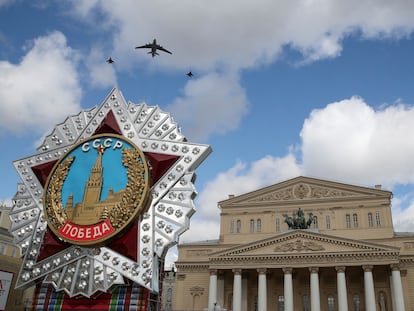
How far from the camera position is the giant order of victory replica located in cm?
1516

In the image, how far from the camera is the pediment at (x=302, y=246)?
4228 cm

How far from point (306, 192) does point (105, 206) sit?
41937mm

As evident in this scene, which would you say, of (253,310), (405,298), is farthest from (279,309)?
(405,298)

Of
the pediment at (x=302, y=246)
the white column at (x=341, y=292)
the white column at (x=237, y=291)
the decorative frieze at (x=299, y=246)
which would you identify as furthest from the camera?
the decorative frieze at (x=299, y=246)

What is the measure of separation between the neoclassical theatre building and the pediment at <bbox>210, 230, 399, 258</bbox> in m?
0.10

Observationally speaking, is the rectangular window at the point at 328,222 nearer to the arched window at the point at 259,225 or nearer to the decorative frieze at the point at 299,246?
the arched window at the point at 259,225

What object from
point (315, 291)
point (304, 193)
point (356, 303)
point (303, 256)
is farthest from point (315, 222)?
point (315, 291)

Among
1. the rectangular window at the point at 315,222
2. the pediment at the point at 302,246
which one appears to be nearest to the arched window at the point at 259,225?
the rectangular window at the point at 315,222

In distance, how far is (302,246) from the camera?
44.1 meters

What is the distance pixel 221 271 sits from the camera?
47531 millimetres

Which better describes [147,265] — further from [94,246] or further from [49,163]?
[49,163]

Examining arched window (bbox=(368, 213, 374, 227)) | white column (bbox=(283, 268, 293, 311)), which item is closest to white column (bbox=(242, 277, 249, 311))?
white column (bbox=(283, 268, 293, 311))

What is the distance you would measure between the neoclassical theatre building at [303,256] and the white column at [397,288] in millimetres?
88

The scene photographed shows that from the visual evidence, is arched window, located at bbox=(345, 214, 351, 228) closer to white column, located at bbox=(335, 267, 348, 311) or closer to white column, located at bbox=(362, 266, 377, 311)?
white column, located at bbox=(362, 266, 377, 311)
